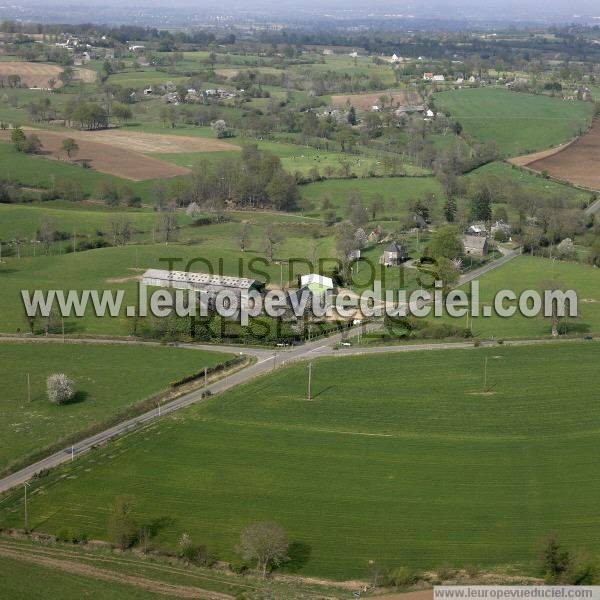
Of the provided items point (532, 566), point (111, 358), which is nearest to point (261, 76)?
point (111, 358)

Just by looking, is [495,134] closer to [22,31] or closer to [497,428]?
[497,428]

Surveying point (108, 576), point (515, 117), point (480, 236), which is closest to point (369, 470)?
point (108, 576)

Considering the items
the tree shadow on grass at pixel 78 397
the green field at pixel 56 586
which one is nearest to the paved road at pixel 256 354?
the tree shadow on grass at pixel 78 397

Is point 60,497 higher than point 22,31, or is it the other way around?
point 22,31

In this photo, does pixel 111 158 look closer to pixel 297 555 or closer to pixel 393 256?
pixel 393 256

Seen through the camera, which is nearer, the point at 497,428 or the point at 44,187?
the point at 497,428

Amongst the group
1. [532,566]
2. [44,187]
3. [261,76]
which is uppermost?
[261,76]

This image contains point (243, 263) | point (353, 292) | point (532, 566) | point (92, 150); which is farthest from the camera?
point (92, 150)
